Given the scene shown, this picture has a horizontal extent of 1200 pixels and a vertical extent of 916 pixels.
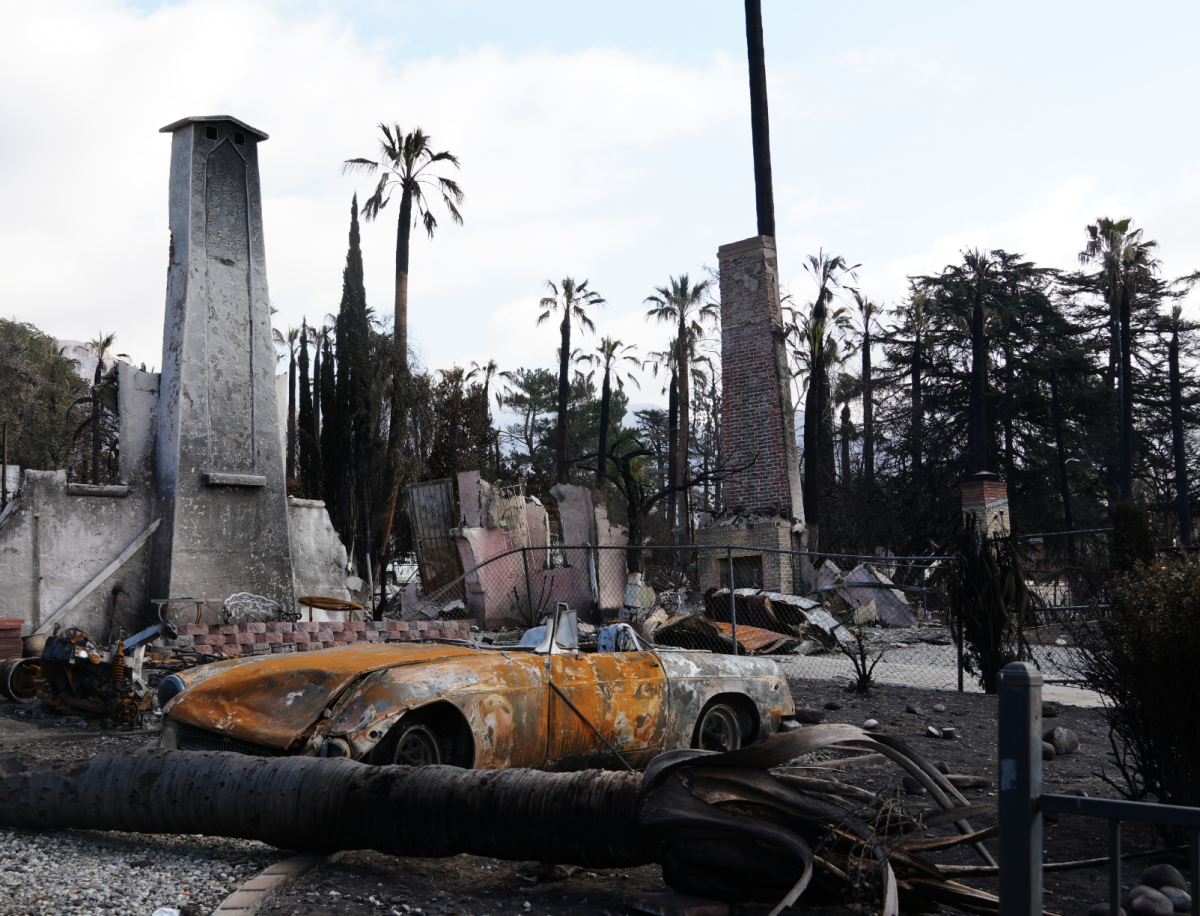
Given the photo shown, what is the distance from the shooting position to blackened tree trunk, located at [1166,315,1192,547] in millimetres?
31812

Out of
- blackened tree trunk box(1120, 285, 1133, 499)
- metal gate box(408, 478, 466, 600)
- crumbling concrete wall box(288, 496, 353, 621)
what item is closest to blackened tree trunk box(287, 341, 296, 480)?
metal gate box(408, 478, 466, 600)

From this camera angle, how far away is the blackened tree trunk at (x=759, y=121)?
78.8 feet

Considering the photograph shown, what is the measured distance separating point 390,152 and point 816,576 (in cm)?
1836

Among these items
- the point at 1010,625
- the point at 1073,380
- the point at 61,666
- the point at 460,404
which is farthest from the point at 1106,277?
the point at 61,666

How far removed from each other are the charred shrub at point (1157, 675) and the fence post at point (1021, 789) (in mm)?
2459

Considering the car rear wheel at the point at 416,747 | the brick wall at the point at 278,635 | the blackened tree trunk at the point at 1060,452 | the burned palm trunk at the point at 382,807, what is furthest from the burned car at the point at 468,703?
the blackened tree trunk at the point at 1060,452

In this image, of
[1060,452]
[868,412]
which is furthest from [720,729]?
[868,412]

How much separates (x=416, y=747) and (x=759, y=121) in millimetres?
22819

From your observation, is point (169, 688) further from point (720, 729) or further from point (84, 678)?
point (84, 678)

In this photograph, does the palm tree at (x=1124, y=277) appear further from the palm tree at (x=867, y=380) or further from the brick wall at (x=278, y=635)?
the brick wall at (x=278, y=635)

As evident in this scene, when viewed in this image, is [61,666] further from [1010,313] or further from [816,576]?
[1010,313]

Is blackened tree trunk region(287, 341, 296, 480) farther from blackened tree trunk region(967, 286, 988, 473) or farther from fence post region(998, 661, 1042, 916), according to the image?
fence post region(998, 661, 1042, 916)

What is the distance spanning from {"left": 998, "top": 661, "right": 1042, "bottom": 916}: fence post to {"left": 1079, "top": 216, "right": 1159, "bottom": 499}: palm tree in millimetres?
32517

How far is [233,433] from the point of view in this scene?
1226cm
